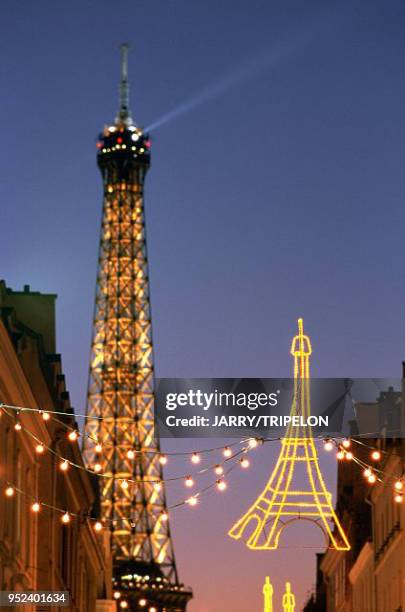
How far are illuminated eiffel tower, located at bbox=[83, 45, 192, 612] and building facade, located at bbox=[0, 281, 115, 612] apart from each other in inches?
2988

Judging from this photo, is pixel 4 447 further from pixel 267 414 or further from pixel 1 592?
pixel 267 414

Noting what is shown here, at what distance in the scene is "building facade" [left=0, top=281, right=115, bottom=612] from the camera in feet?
106

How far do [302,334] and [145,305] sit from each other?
9687cm

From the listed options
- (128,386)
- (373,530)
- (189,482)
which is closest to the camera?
(189,482)

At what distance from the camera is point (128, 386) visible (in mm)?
138875

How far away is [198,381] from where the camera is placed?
2991 cm

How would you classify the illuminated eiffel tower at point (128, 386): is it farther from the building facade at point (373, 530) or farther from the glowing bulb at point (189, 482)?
the glowing bulb at point (189, 482)

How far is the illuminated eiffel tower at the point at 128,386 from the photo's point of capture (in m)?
137

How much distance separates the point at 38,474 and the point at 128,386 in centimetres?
9937

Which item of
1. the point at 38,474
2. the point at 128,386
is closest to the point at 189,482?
the point at 38,474

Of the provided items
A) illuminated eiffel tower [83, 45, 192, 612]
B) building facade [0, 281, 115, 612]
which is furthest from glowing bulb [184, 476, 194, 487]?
illuminated eiffel tower [83, 45, 192, 612]

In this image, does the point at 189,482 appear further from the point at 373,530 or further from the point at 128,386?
the point at 128,386

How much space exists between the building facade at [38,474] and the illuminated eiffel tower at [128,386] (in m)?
75.9

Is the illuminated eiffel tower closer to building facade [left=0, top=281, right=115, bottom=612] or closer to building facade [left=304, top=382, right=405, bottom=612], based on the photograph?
building facade [left=304, top=382, right=405, bottom=612]
